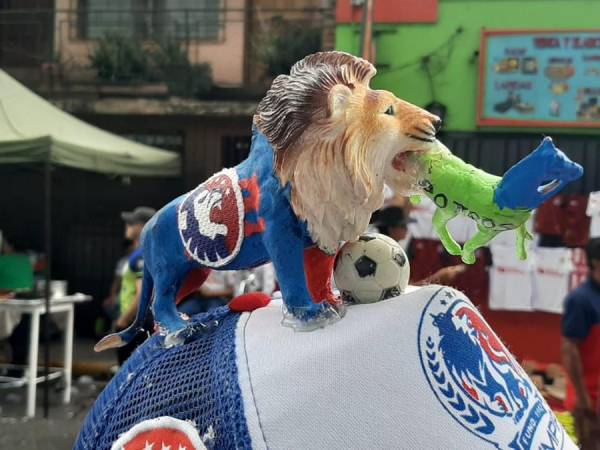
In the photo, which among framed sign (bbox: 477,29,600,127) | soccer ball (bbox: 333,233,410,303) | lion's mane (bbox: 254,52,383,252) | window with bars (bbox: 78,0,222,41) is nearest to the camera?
lion's mane (bbox: 254,52,383,252)

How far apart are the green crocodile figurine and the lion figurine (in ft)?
0.20

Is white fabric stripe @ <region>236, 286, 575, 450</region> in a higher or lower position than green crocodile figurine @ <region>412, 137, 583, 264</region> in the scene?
Result: lower

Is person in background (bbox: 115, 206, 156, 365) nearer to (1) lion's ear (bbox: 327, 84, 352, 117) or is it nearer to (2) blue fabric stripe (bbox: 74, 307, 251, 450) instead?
(2) blue fabric stripe (bbox: 74, 307, 251, 450)

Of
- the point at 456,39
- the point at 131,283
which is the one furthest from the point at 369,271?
the point at 456,39

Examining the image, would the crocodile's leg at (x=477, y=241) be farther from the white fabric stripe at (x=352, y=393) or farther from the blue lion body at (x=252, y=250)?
the blue lion body at (x=252, y=250)

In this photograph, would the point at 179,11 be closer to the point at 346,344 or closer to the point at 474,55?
the point at 474,55

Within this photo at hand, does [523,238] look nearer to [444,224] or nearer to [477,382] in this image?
[444,224]

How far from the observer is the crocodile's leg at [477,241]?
136cm

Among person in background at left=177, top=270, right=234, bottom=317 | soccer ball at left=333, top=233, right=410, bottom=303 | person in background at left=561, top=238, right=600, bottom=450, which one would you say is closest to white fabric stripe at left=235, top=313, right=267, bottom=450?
soccer ball at left=333, top=233, right=410, bottom=303

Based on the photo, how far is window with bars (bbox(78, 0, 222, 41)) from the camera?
8492 millimetres

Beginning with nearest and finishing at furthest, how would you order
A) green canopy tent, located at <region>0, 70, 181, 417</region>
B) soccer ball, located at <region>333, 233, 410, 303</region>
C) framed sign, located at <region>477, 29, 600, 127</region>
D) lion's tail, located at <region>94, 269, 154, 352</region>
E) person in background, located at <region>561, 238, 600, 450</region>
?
soccer ball, located at <region>333, 233, 410, 303</region>
lion's tail, located at <region>94, 269, 154, 352</region>
person in background, located at <region>561, 238, 600, 450</region>
green canopy tent, located at <region>0, 70, 181, 417</region>
framed sign, located at <region>477, 29, 600, 127</region>

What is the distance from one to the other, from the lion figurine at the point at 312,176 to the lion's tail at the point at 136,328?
12.6 inches

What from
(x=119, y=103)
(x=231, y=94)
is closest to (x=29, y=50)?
(x=119, y=103)

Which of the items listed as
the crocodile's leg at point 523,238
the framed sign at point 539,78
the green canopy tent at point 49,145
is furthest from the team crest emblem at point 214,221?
the framed sign at point 539,78
